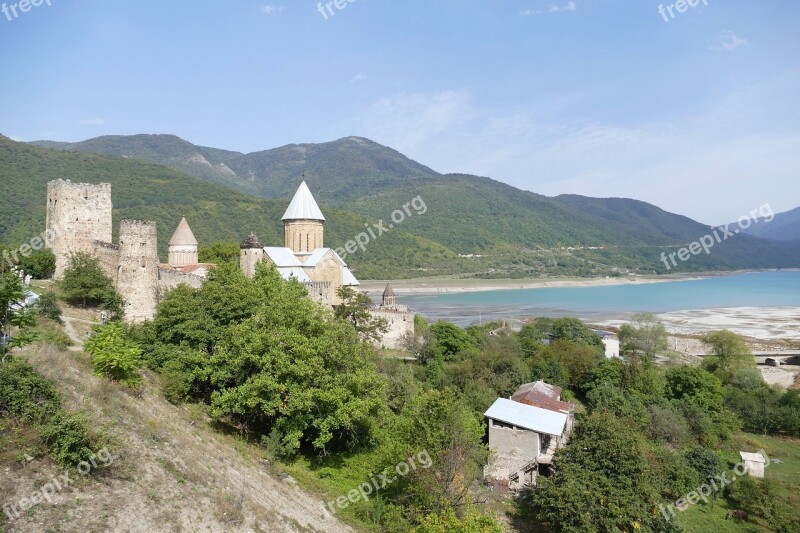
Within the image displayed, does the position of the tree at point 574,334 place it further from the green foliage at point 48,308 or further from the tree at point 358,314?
the green foliage at point 48,308

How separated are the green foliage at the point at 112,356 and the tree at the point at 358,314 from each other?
12795 millimetres

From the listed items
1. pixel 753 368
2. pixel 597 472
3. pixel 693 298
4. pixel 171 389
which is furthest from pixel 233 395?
pixel 693 298

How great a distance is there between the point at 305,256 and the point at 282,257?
1.99 m

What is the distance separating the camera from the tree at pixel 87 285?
59.2 feet

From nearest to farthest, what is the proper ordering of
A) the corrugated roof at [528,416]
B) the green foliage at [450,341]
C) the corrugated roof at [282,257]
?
the corrugated roof at [528,416] → the corrugated roof at [282,257] → the green foliage at [450,341]

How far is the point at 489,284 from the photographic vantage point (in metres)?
94.1

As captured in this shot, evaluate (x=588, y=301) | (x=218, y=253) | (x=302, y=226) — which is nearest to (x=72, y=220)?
(x=302, y=226)

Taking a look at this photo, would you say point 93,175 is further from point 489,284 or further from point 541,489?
point 541,489

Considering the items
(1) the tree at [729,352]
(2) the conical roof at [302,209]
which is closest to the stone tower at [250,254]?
(2) the conical roof at [302,209]

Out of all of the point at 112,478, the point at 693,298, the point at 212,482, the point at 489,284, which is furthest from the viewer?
the point at 489,284

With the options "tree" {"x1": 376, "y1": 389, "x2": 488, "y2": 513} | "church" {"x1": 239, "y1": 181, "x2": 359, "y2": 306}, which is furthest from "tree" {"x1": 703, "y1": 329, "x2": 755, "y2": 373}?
"tree" {"x1": 376, "y1": 389, "x2": 488, "y2": 513}

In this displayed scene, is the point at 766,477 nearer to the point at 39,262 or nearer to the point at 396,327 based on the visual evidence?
the point at 396,327

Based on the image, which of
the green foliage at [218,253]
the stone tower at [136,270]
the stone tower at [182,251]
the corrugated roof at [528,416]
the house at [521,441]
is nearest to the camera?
the house at [521,441]

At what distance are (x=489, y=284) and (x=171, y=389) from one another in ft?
277
